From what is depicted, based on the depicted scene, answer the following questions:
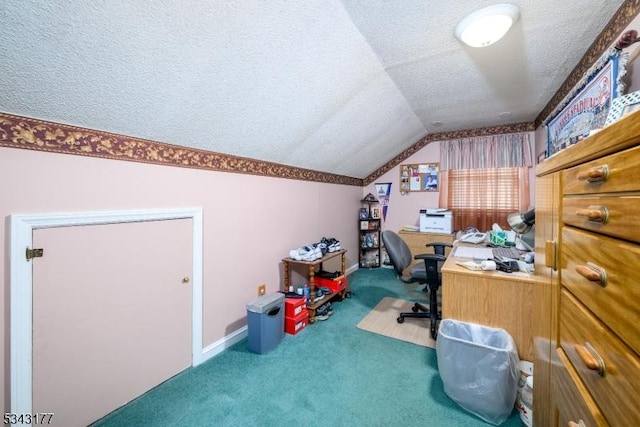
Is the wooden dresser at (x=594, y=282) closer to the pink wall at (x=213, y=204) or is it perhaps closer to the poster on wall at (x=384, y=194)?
the pink wall at (x=213, y=204)

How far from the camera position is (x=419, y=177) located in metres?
4.48

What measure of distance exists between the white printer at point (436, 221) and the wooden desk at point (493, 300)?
93.9 inches

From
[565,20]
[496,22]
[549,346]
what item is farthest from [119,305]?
[565,20]

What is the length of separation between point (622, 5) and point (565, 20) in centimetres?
25

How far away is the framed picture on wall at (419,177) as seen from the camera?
4.38 m

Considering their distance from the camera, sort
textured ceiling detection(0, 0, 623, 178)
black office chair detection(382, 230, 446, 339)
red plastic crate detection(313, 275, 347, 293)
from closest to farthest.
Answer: textured ceiling detection(0, 0, 623, 178) → black office chair detection(382, 230, 446, 339) → red plastic crate detection(313, 275, 347, 293)

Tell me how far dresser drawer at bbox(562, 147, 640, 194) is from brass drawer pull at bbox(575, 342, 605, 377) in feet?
1.36

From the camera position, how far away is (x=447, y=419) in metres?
1.48

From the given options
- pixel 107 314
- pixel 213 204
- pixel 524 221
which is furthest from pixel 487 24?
pixel 107 314

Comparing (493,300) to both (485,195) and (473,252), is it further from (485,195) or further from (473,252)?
(485,195)

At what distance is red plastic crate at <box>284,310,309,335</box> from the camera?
7.95 feet

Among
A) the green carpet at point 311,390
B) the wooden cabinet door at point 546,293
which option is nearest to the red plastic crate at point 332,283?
the green carpet at point 311,390

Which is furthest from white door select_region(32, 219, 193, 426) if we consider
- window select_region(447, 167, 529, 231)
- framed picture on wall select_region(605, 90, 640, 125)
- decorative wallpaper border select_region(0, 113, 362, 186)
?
window select_region(447, 167, 529, 231)

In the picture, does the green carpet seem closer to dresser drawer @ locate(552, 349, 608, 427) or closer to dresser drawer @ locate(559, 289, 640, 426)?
dresser drawer @ locate(552, 349, 608, 427)
